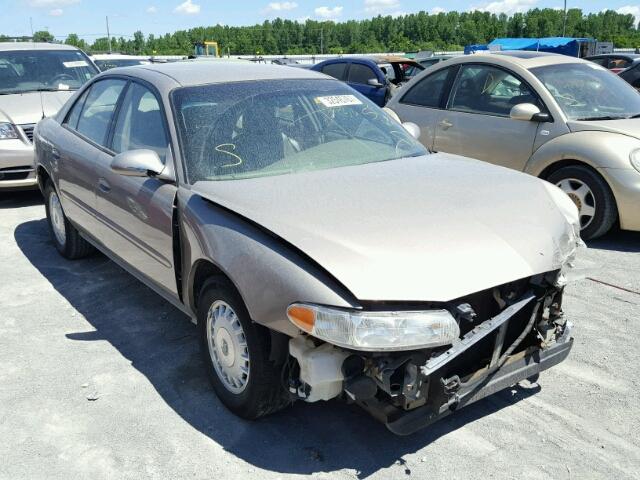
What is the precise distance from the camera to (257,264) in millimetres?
2688

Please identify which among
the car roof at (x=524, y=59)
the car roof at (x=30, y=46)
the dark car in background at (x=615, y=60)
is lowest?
the dark car in background at (x=615, y=60)

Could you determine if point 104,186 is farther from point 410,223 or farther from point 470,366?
point 470,366

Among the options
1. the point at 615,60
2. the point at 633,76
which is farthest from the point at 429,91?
the point at 615,60

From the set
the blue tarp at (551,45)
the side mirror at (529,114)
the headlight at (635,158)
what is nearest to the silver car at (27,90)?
the side mirror at (529,114)

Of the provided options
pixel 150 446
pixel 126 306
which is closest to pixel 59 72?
pixel 126 306

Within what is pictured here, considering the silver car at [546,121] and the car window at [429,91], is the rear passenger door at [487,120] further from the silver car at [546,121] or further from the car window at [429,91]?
the car window at [429,91]

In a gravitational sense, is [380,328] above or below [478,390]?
above

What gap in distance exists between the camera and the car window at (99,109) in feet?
14.3

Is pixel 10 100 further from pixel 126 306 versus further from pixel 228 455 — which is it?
pixel 228 455

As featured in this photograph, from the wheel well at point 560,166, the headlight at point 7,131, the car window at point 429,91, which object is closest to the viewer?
the wheel well at point 560,166

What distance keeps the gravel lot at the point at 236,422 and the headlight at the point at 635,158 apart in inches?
60.8

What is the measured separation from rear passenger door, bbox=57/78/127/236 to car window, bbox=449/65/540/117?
3.70 meters

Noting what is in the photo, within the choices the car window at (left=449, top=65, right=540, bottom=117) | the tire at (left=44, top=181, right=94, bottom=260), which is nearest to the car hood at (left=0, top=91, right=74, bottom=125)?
the tire at (left=44, top=181, right=94, bottom=260)

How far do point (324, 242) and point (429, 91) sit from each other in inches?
194
